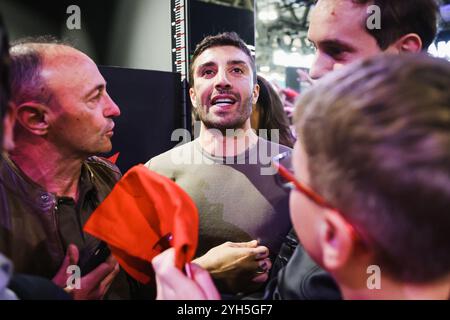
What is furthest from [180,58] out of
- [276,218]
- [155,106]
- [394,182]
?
[394,182]

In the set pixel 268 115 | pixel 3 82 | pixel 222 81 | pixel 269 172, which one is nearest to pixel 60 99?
pixel 3 82

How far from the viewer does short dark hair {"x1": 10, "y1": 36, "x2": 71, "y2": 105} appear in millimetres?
1045

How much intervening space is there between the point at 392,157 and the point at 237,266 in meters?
0.79

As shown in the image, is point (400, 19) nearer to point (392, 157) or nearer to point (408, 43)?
point (408, 43)

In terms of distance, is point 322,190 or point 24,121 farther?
point 24,121

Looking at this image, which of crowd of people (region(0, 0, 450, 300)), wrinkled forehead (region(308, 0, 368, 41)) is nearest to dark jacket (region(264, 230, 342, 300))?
crowd of people (region(0, 0, 450, 300))

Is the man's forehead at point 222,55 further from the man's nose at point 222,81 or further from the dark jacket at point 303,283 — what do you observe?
the dark jacket at point 303,283

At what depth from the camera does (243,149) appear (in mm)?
1596

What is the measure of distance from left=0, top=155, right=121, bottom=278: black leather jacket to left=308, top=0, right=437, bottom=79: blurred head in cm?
85

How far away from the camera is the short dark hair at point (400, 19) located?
1.09 m

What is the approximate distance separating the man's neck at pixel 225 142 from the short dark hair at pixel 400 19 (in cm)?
67

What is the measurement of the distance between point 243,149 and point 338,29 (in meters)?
0.63
